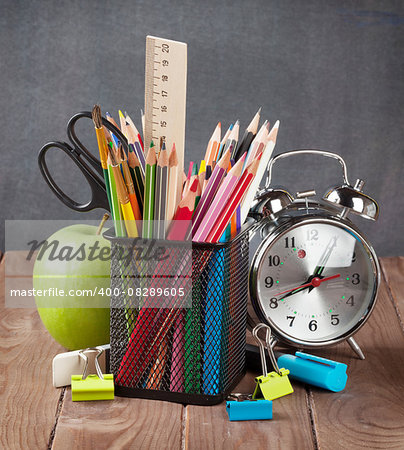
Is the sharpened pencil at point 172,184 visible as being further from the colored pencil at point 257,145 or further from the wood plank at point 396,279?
the wood plank at point 396,279

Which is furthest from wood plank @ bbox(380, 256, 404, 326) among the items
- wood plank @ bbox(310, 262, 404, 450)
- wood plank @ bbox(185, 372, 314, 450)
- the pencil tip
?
the pencil tip

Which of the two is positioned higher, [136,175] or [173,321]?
[136,175]

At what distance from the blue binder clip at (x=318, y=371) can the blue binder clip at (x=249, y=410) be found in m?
0.09

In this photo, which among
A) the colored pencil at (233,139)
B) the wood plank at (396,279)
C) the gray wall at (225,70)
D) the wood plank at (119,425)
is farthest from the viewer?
the gray wall at (225,70)

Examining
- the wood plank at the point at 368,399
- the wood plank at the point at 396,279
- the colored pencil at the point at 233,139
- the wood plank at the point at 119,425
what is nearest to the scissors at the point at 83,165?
the colored pencil at the point at 233,139

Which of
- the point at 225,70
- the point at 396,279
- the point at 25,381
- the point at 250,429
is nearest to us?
the point at 250,429

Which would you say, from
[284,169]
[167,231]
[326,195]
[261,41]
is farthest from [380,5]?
[167,231]

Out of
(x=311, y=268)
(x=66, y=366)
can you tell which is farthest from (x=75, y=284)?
(x=311, y=268)

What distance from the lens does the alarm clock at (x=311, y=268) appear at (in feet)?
2.93

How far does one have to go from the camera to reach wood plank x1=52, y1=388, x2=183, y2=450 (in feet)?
2.27

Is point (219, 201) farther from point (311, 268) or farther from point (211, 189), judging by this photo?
point (311, 268)

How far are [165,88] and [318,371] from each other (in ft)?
1.26

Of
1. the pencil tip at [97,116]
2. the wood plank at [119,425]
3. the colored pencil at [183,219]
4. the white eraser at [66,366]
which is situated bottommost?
the wood plank at [119,425]

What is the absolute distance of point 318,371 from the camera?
811 millimetres
